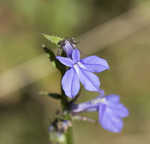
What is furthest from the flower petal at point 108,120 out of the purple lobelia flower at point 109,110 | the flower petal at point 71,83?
the flower petal at point 71,83

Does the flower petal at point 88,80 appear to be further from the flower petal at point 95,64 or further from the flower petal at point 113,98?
the flower petal at point 113,98

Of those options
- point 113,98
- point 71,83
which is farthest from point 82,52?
point 71,83

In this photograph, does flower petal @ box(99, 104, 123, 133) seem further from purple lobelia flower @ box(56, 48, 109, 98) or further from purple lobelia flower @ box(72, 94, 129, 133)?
purple lobelia flower @ box(56, 48, 109, 98)

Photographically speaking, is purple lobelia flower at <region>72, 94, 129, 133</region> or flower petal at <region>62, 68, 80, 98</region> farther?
purple lobelia flower at <region>72, 94, 129, 133</region>

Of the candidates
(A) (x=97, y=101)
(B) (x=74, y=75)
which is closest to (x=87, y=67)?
(B) (x=74, y=75)

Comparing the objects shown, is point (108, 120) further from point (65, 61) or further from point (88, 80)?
point (65, 61)

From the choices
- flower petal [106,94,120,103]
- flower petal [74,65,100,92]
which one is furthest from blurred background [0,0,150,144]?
flower petal [74,65,100,92]
